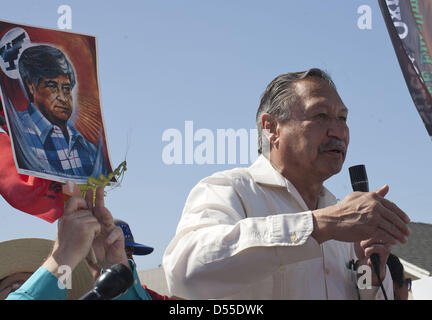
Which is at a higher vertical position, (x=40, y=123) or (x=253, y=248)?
(x=40, y=123)

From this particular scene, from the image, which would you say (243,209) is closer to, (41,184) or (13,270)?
(13,270)

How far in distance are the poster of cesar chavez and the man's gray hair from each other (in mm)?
2415

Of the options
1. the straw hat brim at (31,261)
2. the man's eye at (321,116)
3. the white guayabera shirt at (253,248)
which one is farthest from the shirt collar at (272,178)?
the straw hat brim at (31,261)

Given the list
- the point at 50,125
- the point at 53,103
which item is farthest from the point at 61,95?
the point at 50,125

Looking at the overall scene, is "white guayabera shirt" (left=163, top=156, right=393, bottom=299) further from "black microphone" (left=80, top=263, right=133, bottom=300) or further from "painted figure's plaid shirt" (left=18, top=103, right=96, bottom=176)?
"painted figure's plaid shirt" (left=18, top=103, right=96, bottom=176)

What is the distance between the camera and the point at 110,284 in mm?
1967

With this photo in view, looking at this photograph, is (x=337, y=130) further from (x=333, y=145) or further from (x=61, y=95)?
(x=61, y=95)

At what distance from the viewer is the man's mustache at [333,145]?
3.01 m

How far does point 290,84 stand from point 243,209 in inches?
31.6

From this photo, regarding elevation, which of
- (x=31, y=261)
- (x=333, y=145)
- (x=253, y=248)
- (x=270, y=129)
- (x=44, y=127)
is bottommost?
(x=31, y=261)

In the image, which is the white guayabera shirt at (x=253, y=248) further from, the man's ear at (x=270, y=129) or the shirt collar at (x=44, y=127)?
the shirt collar at (x=44, y=127)

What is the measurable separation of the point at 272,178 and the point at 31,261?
79.1 inches

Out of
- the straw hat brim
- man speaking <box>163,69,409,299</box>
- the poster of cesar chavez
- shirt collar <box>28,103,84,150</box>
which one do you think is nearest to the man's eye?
man speaking <box>163,69,409,299</box>

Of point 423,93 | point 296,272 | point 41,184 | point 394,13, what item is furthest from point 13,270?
point 394,13
